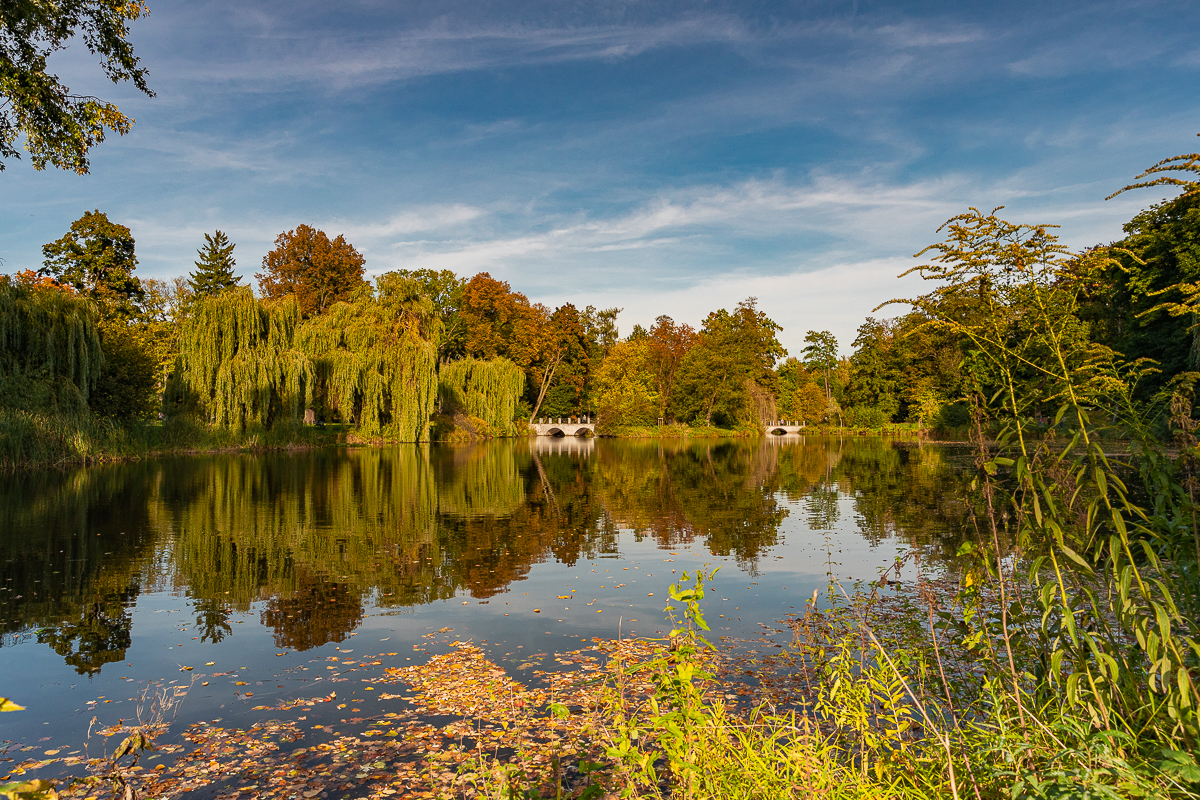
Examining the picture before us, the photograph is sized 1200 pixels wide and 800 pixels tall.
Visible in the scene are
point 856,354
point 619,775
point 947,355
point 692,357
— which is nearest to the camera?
point 619,775

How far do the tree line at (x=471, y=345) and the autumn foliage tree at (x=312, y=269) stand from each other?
0.15 m

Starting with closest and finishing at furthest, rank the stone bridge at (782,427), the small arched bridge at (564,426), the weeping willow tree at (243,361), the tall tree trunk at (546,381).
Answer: the weeping willow tree at (243,361)
the small arched bridge at (564,426)
the tall tree trunk at (546,381)
the stone bridge at (782,427)

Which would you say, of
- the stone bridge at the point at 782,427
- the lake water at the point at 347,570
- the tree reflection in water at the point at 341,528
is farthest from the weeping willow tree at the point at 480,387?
the stone bridge at the point at 782,427

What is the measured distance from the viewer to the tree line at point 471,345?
13.7ft

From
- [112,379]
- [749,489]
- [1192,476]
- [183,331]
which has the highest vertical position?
[183,331]

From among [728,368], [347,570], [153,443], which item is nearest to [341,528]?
[347,570]

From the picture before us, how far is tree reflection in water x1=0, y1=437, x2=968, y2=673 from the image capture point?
325 inches

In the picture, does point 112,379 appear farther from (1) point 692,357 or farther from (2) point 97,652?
(1) point 692,357

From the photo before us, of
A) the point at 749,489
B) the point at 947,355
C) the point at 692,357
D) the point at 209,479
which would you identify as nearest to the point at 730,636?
the point at 749,489

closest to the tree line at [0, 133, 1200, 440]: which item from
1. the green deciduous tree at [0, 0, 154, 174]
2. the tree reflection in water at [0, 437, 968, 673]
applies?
A: the tree reflection in water at [0, 437, 968, 673]

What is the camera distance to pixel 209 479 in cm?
2103

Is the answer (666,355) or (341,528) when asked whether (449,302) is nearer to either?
(666,355)

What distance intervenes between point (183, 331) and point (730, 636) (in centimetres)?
3224

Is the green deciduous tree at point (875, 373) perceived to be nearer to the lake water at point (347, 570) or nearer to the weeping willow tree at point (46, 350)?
the lake water at point (347, 570)
